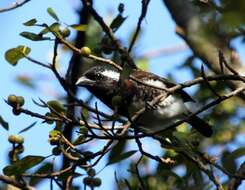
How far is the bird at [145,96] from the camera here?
364 cm

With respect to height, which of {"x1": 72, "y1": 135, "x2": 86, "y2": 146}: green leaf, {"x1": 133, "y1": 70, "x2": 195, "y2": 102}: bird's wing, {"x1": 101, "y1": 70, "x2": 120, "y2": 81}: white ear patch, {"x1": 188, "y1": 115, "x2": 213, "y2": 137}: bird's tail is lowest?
{"x1": 72, "y1": 135, "x2": 86, "y2": 146}: green leaf

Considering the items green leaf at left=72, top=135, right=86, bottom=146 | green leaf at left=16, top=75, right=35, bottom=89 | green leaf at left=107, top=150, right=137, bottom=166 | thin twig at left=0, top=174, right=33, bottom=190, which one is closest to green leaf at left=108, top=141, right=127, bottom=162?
green leaf at left=107, top=150, right=137, bottom=166

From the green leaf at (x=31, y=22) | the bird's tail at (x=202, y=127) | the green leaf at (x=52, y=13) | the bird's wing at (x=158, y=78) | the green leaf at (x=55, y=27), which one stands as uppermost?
the bird's wing at (x=158, y=78)

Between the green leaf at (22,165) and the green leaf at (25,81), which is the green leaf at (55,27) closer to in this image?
the green leaf at (22,165)

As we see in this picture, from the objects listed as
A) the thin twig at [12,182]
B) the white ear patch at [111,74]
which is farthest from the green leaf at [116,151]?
the white ear patch at [111,74]

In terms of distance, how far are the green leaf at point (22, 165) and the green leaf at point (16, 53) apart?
453 millimetres

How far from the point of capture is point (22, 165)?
235cm

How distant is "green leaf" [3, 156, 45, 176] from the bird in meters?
0.97

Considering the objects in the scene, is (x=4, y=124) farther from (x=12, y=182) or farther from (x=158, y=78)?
(x=158, y=78)

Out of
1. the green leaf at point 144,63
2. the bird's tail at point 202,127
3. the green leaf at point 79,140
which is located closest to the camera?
the green leaf at point 79,140

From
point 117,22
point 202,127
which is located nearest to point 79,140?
point 117,22

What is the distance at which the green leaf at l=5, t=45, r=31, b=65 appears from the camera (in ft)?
8.18

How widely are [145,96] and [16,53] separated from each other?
1779 mm

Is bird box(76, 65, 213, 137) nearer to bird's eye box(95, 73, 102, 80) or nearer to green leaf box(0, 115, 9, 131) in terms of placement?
bird's eye box(95, 73, 102, 80)
